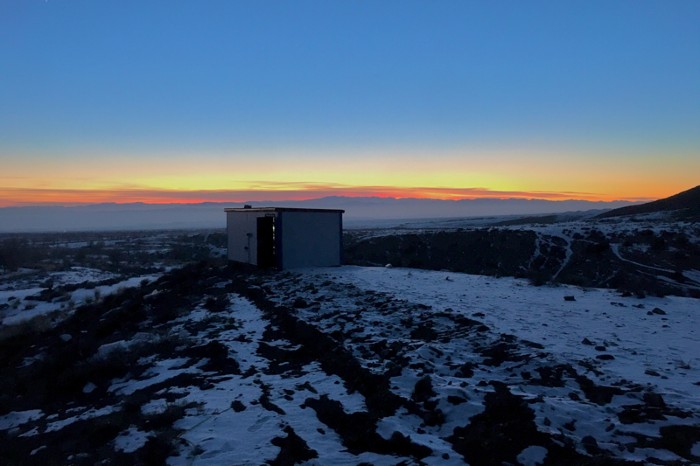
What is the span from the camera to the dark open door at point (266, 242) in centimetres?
2402

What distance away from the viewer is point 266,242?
24234 mm

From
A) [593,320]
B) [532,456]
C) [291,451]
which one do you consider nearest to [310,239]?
[593,320]

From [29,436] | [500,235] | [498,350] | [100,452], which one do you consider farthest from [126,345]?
[500,235]

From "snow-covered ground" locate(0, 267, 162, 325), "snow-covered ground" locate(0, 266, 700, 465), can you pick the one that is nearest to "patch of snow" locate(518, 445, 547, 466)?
"snow-covered ground" locate(0, 266, 700, 465)

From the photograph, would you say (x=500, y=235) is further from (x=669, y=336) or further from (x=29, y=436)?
(x=29, y=436)

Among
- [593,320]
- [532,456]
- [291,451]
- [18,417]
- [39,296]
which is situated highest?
[593,320]

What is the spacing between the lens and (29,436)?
7.67 metres

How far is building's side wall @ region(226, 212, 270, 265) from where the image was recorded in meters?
24.5

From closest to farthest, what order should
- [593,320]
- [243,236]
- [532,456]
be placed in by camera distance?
[532,456] < [593,320] < [243,236]

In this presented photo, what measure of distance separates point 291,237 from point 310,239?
3.39 feet

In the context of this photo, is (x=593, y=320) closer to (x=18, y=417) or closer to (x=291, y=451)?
(x=291, y=451)

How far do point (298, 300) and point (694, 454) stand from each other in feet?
36.9

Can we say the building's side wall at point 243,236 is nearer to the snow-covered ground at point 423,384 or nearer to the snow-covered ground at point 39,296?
the snow-covered ground at point 39,296

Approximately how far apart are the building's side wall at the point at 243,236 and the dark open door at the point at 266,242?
9.1 inches
